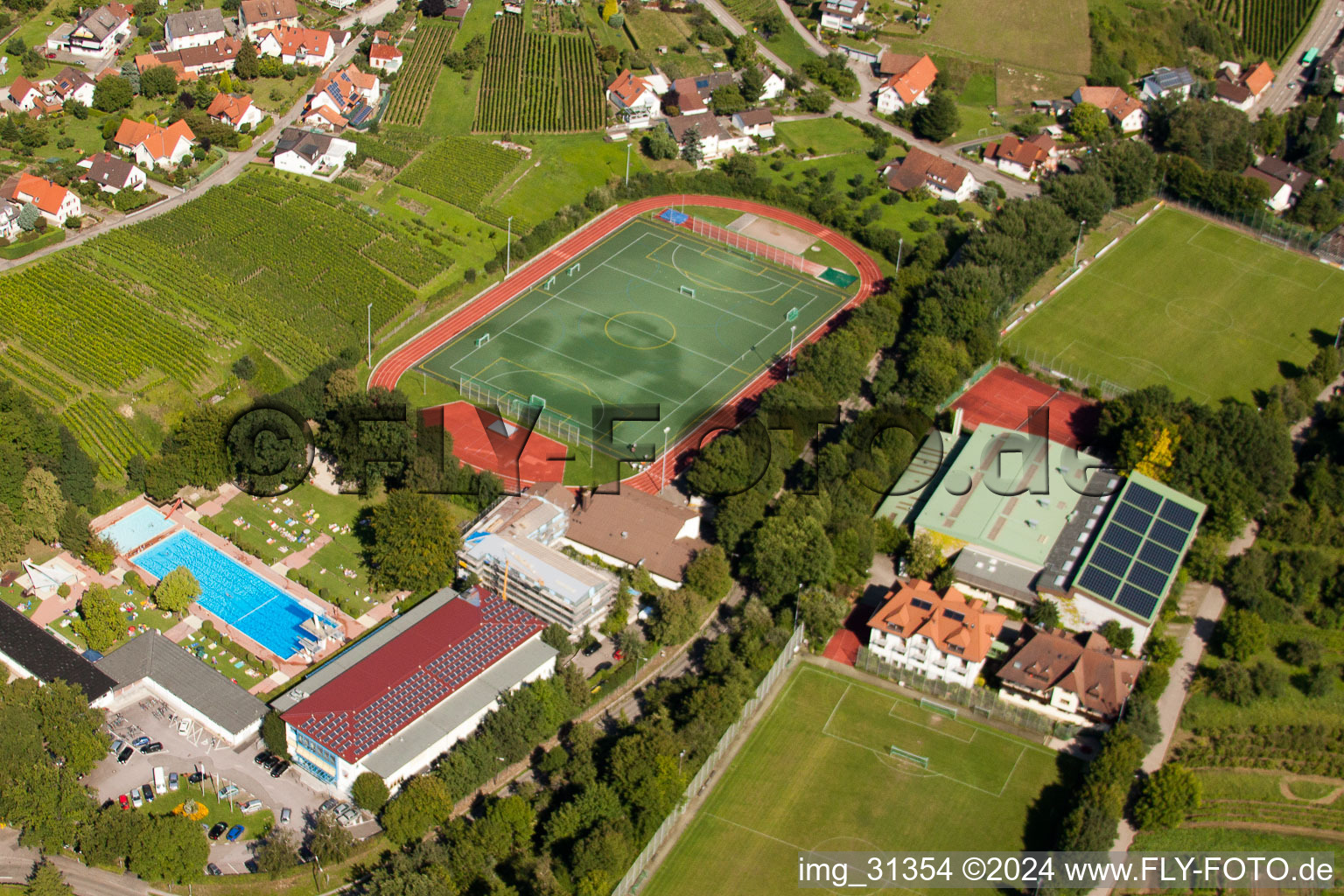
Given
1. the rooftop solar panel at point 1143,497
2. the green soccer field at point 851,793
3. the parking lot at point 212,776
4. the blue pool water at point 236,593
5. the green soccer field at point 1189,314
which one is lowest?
the parking lot at point 212,776

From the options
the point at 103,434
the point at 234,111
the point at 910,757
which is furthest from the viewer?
the point at 234,111

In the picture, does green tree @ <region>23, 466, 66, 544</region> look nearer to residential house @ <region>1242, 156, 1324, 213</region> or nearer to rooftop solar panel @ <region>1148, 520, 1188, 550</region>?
rooftop solar panel @ <region>1148, 520, 1188, 550</region>

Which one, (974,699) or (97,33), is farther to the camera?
(97,33)

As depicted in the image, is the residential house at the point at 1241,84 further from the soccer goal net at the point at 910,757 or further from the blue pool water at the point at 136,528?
the blue pool water at the point at 136,528

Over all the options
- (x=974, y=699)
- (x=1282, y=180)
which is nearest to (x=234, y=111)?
(x=974, y=699)

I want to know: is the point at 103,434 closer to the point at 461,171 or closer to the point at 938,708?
the point at 461,171

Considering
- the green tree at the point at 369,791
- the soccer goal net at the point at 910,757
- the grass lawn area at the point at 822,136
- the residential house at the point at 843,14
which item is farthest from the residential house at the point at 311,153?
the soccer goal net at the point at 910,757

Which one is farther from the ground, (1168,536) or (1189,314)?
(1168,536)
